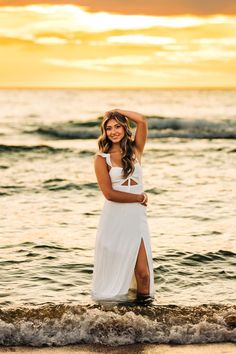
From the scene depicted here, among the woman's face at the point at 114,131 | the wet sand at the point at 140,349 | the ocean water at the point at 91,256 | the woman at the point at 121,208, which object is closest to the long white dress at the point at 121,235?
the woman at the point at 121,208

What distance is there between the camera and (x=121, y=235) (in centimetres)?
706

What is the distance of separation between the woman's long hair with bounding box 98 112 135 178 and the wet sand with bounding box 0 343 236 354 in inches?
67.4

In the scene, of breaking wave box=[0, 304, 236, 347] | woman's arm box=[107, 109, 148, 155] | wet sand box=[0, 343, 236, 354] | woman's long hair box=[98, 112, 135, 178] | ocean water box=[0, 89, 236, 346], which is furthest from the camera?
woman's arm box=[107, 109, 148, 155]

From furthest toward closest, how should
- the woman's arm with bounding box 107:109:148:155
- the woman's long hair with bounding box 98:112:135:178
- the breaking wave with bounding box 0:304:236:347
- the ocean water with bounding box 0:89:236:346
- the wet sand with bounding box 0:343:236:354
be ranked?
1. the woman's arm with bounding box 107:109:148:155
2. the woman's long hair with bounding box 98:112:135:178
3. the ocean water with bounding box 0:89:236:346
4. the breaking wave with bounding box 0:304:236:347
5. the wet sand with bounding box 0:343:236:354

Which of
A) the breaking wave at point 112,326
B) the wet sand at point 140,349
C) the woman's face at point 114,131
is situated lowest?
the wet sand at point 140,349

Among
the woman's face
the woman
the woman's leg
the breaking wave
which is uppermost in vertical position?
the woman's face

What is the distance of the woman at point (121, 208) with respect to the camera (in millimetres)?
6969

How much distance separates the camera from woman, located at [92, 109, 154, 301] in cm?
697

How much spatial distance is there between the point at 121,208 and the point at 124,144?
630mm

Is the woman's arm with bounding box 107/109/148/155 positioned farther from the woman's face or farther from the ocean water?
the ocean water

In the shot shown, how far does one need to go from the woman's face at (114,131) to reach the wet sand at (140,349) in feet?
6.59

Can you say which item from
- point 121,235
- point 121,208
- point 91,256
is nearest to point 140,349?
point 121,235

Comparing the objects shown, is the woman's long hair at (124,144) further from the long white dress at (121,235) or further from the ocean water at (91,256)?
the ocean water at (91,256)

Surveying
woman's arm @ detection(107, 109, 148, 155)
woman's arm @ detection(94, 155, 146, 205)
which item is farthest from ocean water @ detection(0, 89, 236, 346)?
woman's arm @ detection(107, 109, 148, 155)
